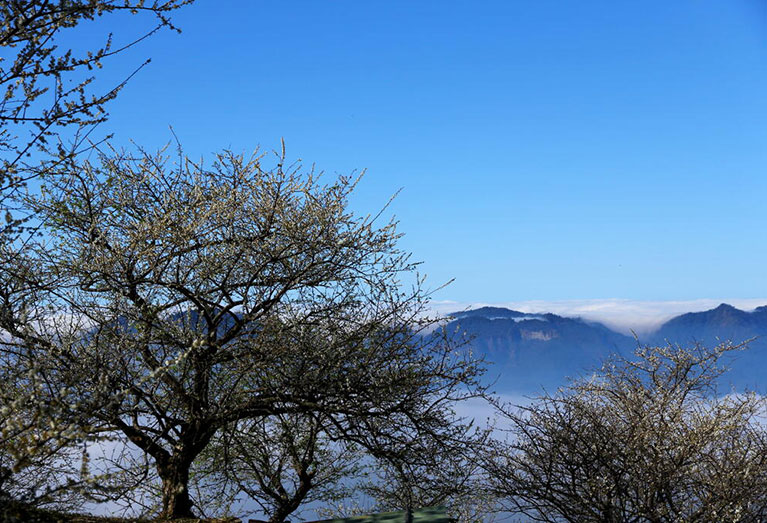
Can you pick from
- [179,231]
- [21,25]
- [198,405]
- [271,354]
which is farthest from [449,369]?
[21,25]

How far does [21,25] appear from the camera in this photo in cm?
680

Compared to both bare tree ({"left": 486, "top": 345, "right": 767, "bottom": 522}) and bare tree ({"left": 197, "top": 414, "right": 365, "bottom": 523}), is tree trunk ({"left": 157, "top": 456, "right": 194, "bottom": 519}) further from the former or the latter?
bare tree ({"left": 486, "top": 345, "right": 767, "bottom": 522})

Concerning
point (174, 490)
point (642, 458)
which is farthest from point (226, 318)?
point (642, 458)

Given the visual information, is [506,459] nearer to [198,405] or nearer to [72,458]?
[198,405]

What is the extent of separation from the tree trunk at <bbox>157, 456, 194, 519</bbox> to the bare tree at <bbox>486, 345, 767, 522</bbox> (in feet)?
18.5

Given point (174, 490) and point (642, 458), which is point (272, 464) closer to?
point (174, 490)

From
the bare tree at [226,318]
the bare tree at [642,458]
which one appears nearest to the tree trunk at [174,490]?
→ the bare tree at [226,318]

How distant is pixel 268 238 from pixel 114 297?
226 centimetres

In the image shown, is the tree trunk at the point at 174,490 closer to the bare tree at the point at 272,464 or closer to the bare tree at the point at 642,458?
the bare tree at the point at 272,464

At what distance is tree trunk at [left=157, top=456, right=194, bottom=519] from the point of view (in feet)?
31.1

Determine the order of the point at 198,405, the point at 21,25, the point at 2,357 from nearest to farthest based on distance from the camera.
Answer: the point at 21,25 < the point at 2,357 < the point at 198,405

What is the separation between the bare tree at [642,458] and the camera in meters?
11.2

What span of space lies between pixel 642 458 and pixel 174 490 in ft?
24.8

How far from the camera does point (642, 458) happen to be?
11.3 m
